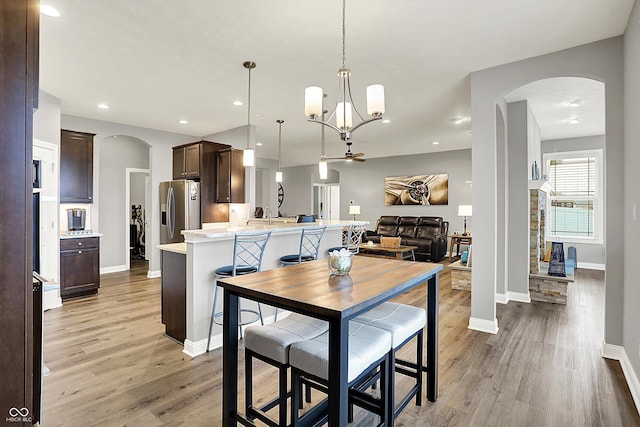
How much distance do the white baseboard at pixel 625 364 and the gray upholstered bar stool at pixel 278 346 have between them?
2146mm

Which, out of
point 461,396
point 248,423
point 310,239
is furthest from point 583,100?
point 248,423

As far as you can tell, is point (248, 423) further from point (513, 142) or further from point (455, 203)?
point (455, 203)

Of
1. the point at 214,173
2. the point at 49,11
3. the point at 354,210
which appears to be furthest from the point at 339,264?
the point at 354,210

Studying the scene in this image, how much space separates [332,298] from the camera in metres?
1.50

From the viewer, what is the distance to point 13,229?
102cm

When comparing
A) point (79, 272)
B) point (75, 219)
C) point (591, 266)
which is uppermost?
point (75, 219)

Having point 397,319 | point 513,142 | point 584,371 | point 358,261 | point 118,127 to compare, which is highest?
point 118,127

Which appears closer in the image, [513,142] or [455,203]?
[513,142]

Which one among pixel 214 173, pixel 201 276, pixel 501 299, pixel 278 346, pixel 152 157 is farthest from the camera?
pixel 152 157

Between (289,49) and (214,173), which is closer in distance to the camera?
(289,49)

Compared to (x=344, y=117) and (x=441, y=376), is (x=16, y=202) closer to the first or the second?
(x=344, y=117)

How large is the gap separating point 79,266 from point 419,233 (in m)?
7.08

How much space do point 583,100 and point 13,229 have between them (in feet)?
19.6

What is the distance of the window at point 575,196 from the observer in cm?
683
